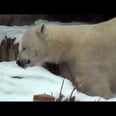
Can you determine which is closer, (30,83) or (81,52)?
(30,83)

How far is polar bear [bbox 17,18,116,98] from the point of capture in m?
4.52

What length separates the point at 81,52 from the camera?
180 inches

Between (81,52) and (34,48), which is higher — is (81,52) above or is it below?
above

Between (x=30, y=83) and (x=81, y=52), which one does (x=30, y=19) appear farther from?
(x=30, y=83)

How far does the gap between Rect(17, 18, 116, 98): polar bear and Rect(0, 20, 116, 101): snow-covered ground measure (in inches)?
5.6

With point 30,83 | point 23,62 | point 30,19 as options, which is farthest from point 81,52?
point 30,19

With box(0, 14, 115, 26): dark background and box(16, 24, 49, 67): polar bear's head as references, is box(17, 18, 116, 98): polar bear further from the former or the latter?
box(0, 14, 115, 26): dark background

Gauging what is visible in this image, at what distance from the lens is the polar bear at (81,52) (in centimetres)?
452

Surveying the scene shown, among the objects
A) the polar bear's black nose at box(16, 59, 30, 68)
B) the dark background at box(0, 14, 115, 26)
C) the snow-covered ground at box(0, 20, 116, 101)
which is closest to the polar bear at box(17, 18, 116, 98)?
the polar bear's black nose at box(16, 59, 30, 68)

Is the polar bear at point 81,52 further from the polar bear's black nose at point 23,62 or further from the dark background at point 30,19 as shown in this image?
the dark background at point 30,19

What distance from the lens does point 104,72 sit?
4.56 m

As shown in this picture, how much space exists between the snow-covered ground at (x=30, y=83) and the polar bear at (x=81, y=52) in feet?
0.47

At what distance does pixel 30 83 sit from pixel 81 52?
0.64 meters
